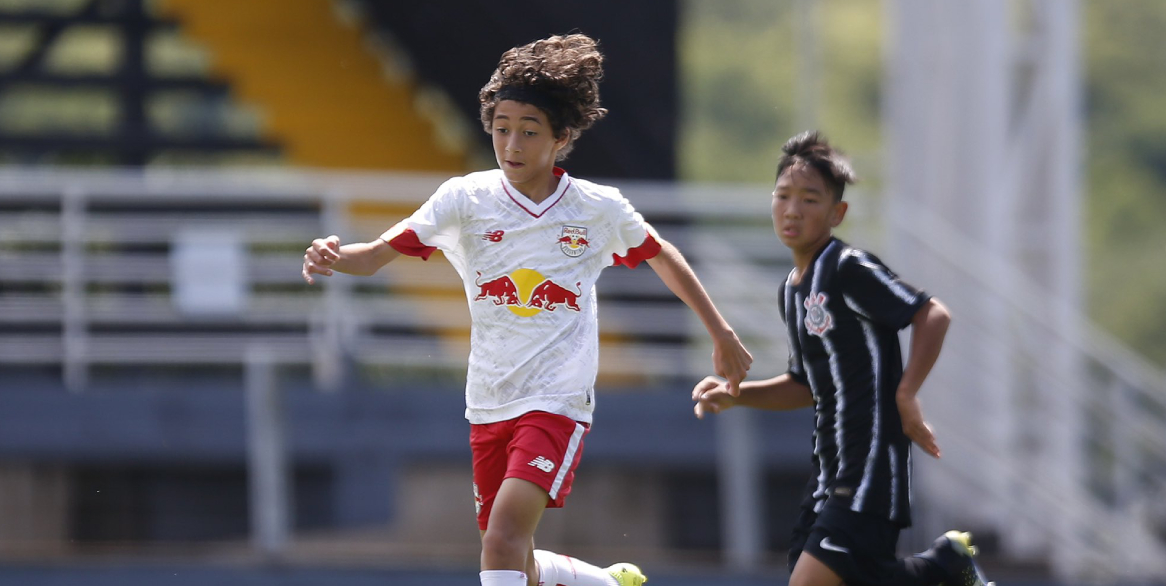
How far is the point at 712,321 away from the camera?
480 cm

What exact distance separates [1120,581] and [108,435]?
6.14m

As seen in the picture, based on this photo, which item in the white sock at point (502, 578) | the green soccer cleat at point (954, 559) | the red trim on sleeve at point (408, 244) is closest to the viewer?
the white sock at point (502, 578)

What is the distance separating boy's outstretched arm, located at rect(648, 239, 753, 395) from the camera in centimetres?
479

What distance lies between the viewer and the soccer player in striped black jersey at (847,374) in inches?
182

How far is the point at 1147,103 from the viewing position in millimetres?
44156

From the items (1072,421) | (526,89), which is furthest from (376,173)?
(526,89)

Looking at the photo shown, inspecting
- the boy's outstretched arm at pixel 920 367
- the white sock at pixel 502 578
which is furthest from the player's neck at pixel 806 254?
the white sock at pixel 502 578

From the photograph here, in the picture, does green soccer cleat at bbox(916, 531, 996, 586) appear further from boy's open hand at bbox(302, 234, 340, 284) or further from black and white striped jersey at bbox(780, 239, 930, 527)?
boy's open hand at bbox(302, 234, 340, 284)

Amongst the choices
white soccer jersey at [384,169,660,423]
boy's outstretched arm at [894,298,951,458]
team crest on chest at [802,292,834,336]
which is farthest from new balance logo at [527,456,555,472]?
boy's outstretched arm at [894,298,951,458]

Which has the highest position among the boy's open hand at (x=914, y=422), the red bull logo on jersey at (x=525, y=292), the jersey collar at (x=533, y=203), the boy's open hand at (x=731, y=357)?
the jersey collar at (x=533, y=203)

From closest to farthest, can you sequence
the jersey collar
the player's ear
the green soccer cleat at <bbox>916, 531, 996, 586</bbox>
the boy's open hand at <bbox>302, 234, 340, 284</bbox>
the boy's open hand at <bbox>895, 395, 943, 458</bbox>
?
the boy's open hand at <bbox>302, 234, 340, 284</bbox>, the boy's open hand at <bbox>895, 395, 943, 458</bbox>, the jersey collar, the player's ear, the green soccer cleat at <bbox>916, 531, 996, 586</bbox>

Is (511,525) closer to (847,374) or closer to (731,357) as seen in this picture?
(731,357)

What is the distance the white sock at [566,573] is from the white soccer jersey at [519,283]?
0.57 m

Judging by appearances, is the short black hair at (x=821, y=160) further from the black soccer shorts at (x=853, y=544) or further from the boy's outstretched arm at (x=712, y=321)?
the black soccer shorts at (x=853, y=544)
